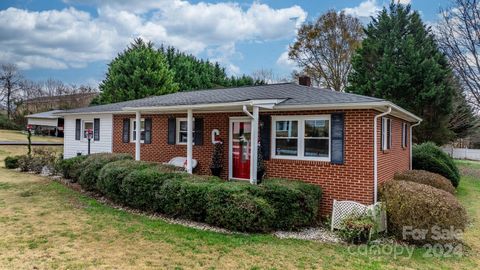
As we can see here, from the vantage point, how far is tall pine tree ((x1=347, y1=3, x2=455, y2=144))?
1955 centimetres

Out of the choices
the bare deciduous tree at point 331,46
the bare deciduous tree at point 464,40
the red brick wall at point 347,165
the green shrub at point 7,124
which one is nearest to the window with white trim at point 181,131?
the red brick wall at point 347,165

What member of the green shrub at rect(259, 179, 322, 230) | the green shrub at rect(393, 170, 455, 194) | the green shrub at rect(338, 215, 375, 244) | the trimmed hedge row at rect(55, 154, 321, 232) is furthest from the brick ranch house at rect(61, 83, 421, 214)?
the green shrub at rect(338, 215, 375, 244)

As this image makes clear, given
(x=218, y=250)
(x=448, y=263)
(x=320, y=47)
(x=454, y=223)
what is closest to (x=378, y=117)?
(x=454, y=223)

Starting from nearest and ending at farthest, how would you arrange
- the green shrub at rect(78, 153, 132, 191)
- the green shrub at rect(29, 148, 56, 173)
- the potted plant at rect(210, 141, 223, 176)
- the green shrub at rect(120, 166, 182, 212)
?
the green shrub at rect(120, 166, 182, 212) < the green shrub at rect(78, 153, 132, 191) < the potted plant at rect(210, 141, 223, 176) < the green shrub at rect(29, 148, 56, 173)

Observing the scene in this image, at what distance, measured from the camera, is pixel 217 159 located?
10.5m

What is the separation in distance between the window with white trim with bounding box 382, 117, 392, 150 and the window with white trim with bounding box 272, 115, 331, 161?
5.28ft

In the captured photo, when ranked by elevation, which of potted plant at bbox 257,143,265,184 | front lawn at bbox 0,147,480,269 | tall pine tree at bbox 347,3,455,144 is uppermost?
tall pine tree at bbox 347,3,455,144

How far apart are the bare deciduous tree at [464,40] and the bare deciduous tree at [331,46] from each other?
7.08 m

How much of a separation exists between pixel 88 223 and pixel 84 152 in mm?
10528

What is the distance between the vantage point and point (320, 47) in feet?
91.3

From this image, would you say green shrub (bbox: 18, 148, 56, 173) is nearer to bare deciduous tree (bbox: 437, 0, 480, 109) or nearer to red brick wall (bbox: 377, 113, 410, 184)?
red brick wall (bbox: 377, 113, 410, 184)

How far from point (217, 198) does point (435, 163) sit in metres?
11.0

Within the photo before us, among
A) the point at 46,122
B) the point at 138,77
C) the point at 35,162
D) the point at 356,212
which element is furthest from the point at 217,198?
the point at 46,122

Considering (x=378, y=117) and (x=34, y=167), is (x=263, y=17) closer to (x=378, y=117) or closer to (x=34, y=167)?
(x=378, y=117)
